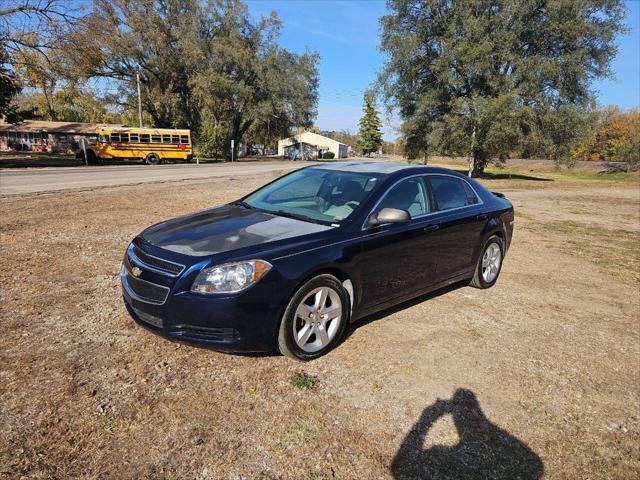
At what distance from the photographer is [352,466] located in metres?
2.29

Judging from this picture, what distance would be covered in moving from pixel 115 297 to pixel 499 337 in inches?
154

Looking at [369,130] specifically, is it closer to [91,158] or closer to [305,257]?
[91,158]

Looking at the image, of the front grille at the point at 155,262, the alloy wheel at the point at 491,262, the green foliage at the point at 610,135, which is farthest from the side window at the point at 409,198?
the green foliage at the point at 610,135

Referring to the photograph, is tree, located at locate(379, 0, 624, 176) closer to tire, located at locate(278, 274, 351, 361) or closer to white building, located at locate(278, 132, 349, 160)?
tire, located at locate(278, 274, 351, 361)

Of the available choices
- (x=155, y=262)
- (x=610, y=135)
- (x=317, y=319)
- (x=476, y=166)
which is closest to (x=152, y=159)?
(x=476, y=166)

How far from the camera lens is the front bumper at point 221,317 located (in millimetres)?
2861

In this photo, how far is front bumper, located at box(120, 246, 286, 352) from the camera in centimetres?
286

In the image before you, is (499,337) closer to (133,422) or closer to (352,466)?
(352,466)

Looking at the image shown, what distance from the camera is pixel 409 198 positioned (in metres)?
4.20

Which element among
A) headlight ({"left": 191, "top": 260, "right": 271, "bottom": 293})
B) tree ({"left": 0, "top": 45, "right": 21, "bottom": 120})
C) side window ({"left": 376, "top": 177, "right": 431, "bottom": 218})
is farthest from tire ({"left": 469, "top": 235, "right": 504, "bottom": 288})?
tree ({"left": 0, "top": 45, "right": 21, "bottom": 120})

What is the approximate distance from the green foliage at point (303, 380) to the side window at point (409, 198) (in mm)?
1593

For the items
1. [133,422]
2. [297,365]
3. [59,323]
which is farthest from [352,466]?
[59,323]

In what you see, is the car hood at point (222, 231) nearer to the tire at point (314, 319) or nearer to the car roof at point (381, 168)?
the tire at point (314, 319)

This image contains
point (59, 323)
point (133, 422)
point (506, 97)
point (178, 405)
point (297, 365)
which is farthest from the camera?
point (506, 97)
